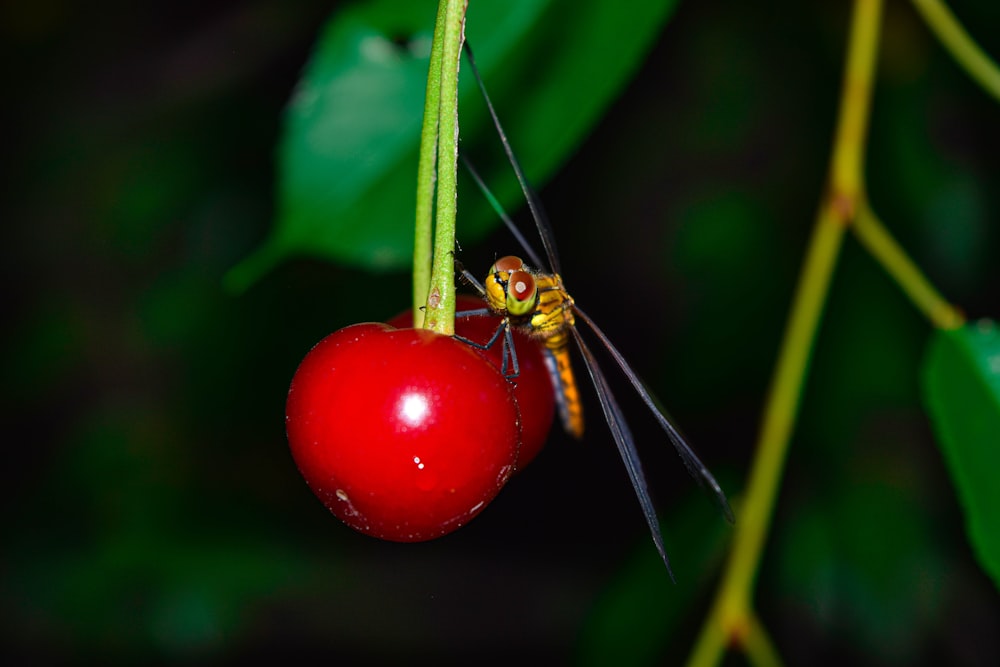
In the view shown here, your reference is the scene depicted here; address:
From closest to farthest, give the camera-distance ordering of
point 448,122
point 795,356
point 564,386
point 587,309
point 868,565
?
point 448,122
point 564,386
point 795,356
point 868,565
point 587,309

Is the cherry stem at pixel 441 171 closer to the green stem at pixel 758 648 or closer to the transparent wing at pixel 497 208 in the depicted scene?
the transparent wing at pixel 497 208

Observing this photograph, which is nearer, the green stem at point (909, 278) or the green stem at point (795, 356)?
the green stem at point (909, 278)

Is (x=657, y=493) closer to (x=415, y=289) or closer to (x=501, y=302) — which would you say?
(x=501, y=302)

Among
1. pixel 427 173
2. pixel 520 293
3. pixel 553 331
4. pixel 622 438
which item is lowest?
pixel 622 438

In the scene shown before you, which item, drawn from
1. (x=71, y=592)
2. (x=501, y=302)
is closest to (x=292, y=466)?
(x=71, y=592)

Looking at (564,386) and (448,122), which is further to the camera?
(564,386)

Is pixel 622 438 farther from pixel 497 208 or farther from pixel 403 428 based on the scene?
pixel 403 428

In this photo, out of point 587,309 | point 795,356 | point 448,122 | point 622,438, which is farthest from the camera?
point 587,309

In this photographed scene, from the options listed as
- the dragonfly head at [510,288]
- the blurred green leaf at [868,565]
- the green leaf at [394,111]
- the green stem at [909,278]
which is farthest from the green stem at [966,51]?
the blurred green leaf at [868,565]

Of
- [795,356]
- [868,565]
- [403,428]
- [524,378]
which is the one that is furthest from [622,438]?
[868,565]
